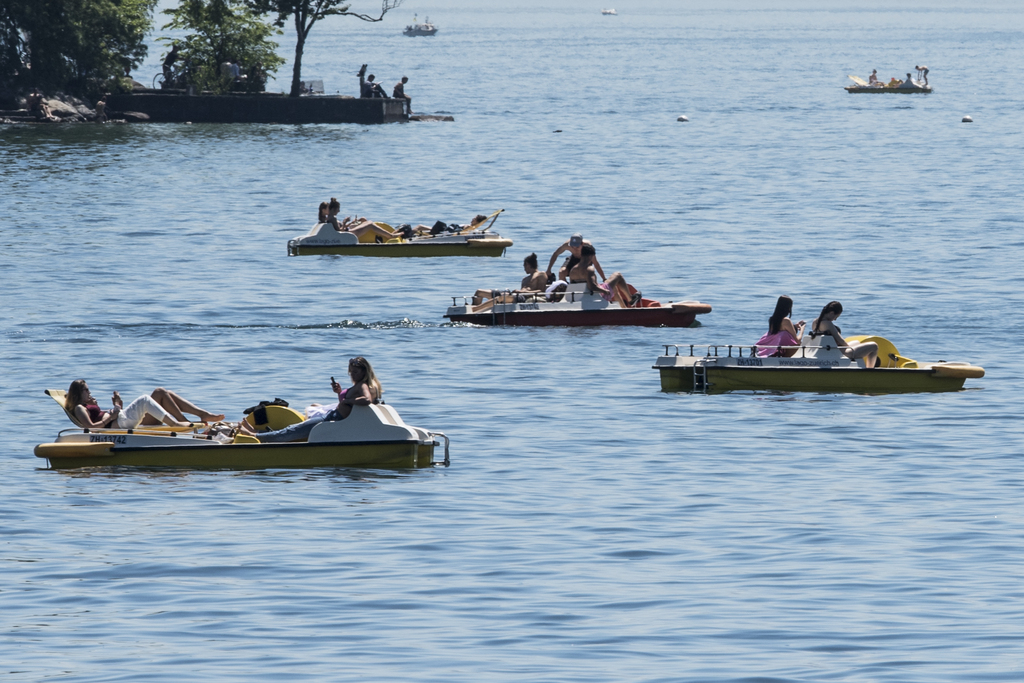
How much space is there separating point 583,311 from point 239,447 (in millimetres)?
13464

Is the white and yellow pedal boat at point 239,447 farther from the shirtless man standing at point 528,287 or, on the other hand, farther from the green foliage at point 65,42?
the green foliage at point 65,42

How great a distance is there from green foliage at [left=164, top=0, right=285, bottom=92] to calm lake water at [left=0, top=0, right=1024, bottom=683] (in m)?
29.1

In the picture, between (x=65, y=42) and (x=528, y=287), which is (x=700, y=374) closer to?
(x=528, y=287)

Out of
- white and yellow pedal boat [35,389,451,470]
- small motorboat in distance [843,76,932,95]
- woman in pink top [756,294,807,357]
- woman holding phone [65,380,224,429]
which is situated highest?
small motorboat in distance [843,76,932,95]

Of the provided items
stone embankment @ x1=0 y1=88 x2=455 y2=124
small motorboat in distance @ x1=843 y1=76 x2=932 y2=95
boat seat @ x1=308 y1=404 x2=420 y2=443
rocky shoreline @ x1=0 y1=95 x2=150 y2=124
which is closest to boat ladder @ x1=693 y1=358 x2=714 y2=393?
boat seat @ x1=308 y1=404 x2=420 y2=443

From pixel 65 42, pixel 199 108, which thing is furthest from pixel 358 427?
pixel 199 108

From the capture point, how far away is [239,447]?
21312 mm

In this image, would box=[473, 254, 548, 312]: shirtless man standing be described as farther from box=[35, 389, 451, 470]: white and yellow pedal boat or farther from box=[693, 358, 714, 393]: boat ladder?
box=[35, 389, 451, 470]: white and yellow pedal boat

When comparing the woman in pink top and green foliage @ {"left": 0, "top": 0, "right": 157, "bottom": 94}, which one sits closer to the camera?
the woman in pink top

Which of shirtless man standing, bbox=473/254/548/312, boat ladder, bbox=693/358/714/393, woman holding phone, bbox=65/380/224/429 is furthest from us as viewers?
shirtless man standing, bbox=473/254/548/312

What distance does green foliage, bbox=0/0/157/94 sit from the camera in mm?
88688

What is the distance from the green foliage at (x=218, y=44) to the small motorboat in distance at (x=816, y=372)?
67010 millimetres

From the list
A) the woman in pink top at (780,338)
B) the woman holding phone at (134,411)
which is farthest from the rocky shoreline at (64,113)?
the woman holding phone at (134,411)

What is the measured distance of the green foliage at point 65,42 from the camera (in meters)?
88.7
